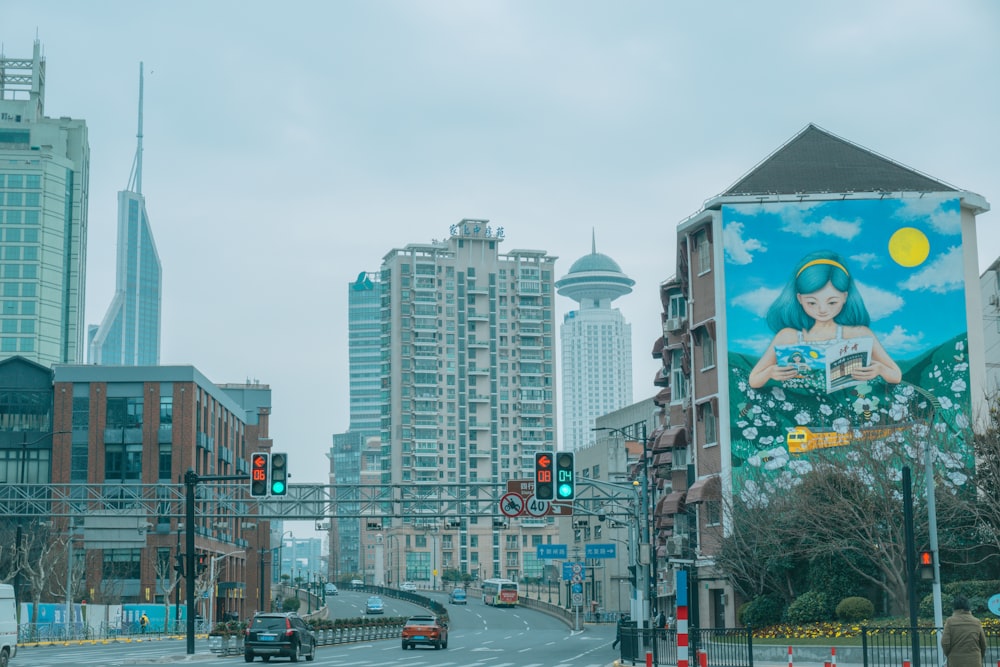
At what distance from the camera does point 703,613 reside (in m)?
61.2

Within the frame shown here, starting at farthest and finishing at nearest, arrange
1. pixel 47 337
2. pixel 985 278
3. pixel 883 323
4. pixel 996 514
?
1. pixel 47 337
2. pixel 985 278
3. pixel 883 323
4. pixel 996 514

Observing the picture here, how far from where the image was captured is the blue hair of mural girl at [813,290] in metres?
59.5

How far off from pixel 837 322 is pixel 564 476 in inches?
1031

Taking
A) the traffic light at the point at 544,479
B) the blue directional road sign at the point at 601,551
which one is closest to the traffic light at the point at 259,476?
the traffic light at the point at 544,479

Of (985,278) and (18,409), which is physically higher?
(985,278)

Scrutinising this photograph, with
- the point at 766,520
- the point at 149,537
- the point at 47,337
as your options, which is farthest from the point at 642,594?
the point at 47,337

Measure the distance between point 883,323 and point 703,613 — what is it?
16104 millimetres

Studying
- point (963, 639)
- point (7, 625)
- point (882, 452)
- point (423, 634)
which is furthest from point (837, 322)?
point (963, 639)

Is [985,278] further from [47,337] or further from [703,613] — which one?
[47,337]

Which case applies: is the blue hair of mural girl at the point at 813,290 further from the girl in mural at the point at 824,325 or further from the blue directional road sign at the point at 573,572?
the blue directional road sign at the point at 573,572

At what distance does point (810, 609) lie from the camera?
157ft

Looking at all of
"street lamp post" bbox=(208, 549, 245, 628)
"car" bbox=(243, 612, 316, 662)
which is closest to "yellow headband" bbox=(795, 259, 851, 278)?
"car" bbox=(243, 612, 316, 662)

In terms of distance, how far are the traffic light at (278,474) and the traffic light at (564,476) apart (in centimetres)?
794

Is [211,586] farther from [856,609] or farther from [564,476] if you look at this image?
[564,476]
